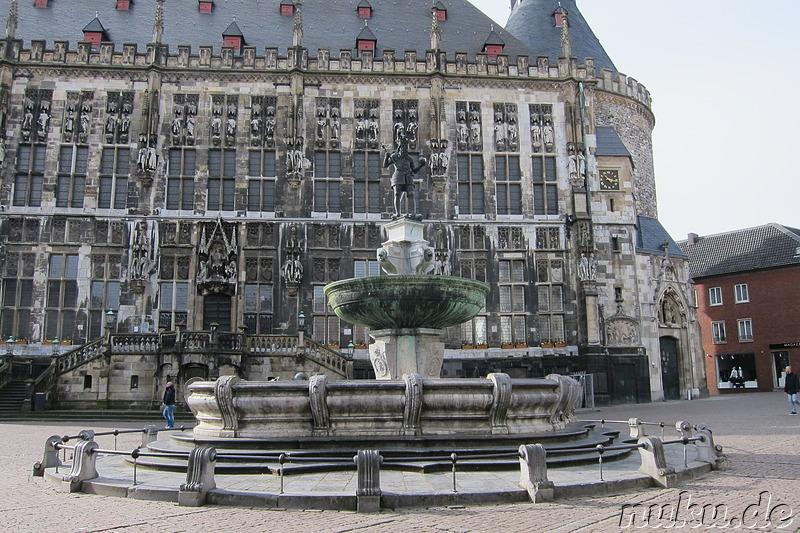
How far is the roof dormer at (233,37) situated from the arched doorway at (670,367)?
84.7 ft

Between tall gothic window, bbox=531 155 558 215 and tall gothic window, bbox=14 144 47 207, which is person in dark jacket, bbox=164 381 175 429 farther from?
tall gothic window, bbox=531 155 558 215

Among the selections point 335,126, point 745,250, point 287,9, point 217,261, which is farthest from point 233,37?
point 745,250

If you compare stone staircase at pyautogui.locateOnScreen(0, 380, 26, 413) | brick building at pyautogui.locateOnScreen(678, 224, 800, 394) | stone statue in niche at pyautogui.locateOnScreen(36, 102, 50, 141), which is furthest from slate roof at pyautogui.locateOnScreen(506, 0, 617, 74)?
stone staircase at pyautogui.locateOnScreen(0, 380, 26, 413)

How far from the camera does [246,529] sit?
7.46 meters

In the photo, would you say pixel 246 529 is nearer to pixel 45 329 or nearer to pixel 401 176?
pixel 401 176

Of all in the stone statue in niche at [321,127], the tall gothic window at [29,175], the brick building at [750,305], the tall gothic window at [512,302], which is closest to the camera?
the tall gothic window at [29,175]

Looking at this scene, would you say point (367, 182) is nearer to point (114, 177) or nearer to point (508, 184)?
point (508, 184)

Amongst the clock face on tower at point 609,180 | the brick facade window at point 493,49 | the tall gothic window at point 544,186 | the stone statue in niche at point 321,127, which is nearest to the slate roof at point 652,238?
the clock face on tower at point 609,180

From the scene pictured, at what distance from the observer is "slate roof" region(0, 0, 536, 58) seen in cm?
3525

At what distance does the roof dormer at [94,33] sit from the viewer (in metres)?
34.0

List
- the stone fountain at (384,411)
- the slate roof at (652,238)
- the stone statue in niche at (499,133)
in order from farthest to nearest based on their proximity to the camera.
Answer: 1. the slate roof at (652,238)
2. the stone statue in niche at (499,133)
3. the stone fountain at (384,411)

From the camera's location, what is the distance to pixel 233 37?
34312mm

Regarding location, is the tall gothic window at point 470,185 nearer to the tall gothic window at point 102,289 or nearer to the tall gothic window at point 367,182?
the tall gothic window at point 367,182

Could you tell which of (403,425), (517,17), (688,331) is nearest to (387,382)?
(403,425)
